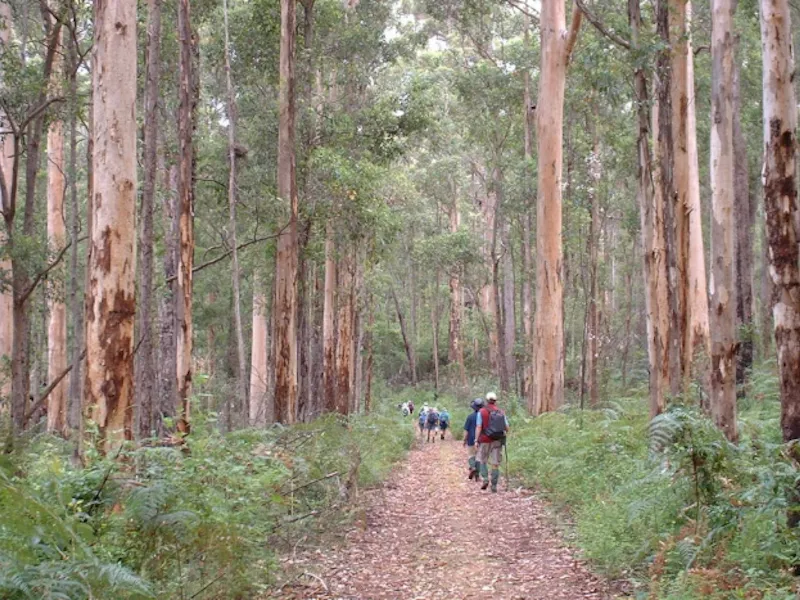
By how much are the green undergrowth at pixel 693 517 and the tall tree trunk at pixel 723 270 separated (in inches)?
40.3

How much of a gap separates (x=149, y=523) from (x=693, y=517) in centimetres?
426

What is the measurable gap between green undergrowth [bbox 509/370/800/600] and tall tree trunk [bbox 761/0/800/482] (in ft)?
0.92

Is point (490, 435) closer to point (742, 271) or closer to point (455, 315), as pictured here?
point (742, 271)

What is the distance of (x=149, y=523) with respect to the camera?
4.87 meters

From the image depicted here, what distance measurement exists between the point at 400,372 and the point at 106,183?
145 ft

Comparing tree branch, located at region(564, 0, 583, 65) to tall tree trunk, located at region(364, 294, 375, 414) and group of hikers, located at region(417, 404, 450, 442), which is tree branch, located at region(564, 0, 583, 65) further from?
tall tree trunk, located at region(364, 294, 375, 414)

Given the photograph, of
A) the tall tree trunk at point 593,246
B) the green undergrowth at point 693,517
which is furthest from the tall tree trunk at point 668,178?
the tall tree trunk at point 593,246

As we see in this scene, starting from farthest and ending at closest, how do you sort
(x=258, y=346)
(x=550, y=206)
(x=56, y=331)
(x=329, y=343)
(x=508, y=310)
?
(x=508, y=310)
(x=258, y=346)
(x=329, y=343)
(x=56, y=331)
(x=550, y=206)

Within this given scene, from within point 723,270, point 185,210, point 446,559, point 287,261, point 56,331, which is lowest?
point 446,559

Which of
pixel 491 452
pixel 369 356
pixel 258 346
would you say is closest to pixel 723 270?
pixel 491 452

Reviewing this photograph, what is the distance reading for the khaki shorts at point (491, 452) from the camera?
12101 millimetres

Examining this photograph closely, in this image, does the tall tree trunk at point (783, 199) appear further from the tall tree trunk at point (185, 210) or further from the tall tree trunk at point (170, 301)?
the tall tree trunk at point (170, 301)

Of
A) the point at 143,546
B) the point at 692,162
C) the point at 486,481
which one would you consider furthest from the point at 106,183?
the point at 692,162

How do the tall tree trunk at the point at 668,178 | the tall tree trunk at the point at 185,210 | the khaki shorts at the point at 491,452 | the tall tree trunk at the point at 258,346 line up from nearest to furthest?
the tall tree trunk at the point at 668,178, the khaki shorts at the point at 491,452, the tall tree trunk at the point at 185,210, the tall tree trunk at the point at 258,346
